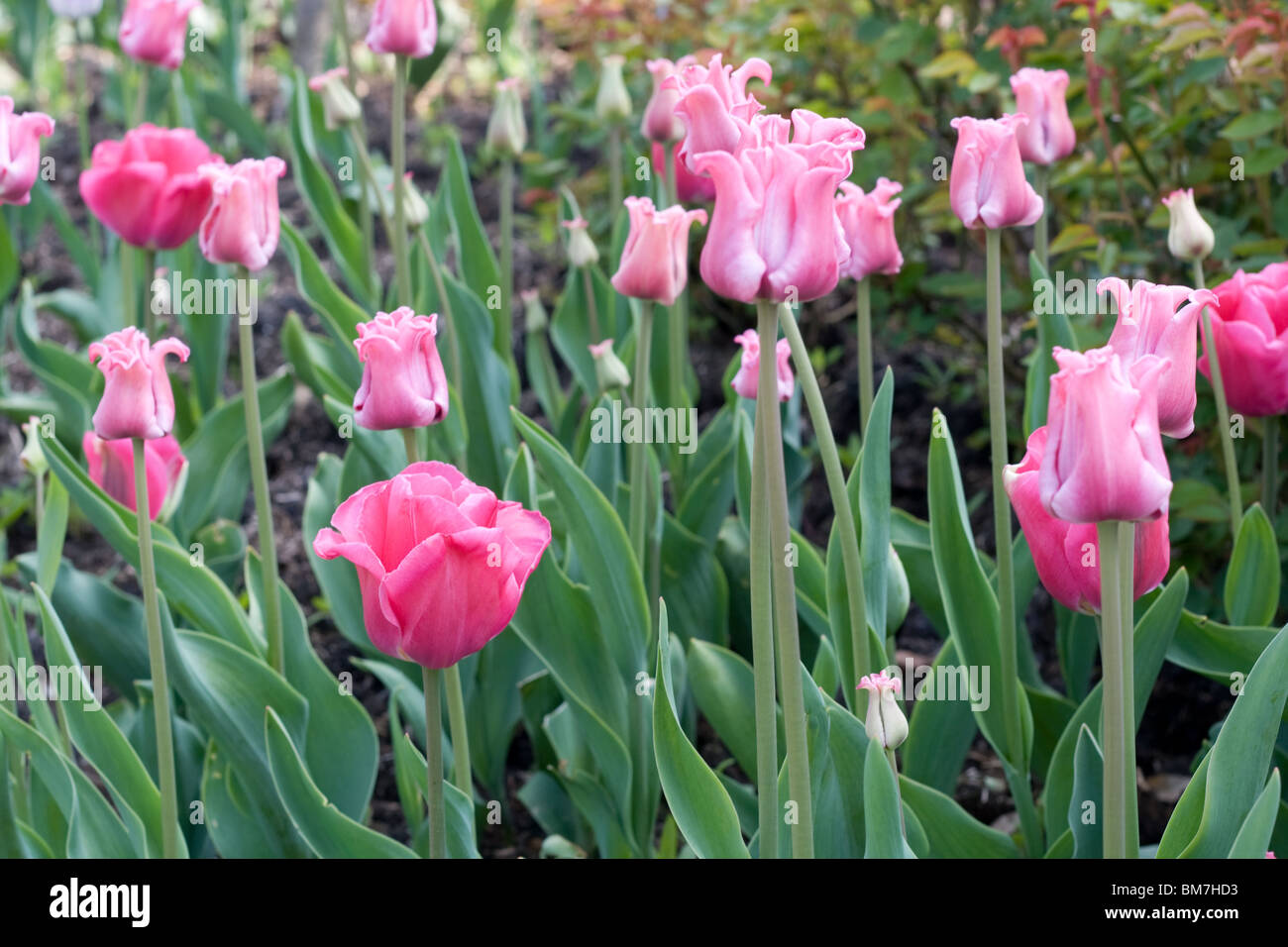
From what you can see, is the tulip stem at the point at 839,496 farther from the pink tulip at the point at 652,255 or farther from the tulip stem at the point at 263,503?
the tulip stem at the point at 263,503

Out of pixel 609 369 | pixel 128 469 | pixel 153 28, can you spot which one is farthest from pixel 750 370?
pixel 153 28

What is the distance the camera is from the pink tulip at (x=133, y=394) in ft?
3.69

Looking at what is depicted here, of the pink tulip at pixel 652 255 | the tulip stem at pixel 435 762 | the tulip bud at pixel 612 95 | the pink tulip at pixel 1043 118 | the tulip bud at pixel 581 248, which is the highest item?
the tulip bud at pixel 612 95

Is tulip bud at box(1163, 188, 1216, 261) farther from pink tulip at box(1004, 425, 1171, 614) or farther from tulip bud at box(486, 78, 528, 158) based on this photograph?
tulip bud at box(486, 78, 528, 158)

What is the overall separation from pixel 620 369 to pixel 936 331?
1.11 m

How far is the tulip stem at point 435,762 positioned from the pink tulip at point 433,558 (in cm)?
2

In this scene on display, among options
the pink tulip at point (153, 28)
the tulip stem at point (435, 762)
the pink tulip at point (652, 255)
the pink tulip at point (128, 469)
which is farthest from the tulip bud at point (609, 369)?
the pink tulip at point (153, 28)

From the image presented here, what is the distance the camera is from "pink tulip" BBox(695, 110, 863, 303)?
0.83m

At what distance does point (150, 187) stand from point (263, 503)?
0.70 m

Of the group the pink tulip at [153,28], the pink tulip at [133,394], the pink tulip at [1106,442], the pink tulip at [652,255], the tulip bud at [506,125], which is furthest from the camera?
the pink tulip at [153,28]

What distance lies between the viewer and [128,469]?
1.63 metres

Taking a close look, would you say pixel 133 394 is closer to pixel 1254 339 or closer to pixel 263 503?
pixel 263 503

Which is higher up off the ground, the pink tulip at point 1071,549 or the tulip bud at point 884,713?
the pink tulip at point 1071,549

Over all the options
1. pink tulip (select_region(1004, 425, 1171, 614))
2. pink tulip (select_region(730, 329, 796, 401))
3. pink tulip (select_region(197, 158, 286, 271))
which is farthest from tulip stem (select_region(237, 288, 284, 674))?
pink tulip (select_region(1004, 425, 1171, 614))
